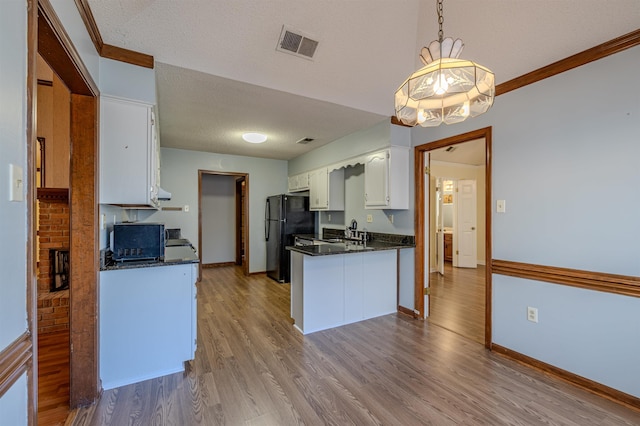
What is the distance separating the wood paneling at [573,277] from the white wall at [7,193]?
318 centimetres

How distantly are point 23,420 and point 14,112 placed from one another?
3.31 feet

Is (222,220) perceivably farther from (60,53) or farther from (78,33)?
(60,53)

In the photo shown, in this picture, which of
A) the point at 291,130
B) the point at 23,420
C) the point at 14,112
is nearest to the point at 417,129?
the point at 291,130

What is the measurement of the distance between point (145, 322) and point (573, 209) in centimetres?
339

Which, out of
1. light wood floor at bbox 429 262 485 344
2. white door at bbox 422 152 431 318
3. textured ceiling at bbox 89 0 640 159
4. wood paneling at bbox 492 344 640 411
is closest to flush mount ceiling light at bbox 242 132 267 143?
textured ceiling at bbox 89 0 640 159

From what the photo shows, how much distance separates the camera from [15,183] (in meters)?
0.91

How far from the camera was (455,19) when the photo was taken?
7.84ft

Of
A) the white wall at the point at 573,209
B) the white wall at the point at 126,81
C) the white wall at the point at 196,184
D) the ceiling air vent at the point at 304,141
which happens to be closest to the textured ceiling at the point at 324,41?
the white wall at the point at 126,81

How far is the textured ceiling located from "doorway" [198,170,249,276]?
351cm

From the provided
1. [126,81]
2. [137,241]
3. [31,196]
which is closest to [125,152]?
[126,81]

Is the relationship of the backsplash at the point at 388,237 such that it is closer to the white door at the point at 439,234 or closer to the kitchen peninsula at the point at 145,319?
the white door at the point at 439,234

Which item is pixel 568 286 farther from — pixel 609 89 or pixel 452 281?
pixel 452 281

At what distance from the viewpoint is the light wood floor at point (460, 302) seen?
3232mm

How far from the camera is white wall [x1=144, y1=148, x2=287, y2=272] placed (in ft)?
16.7
